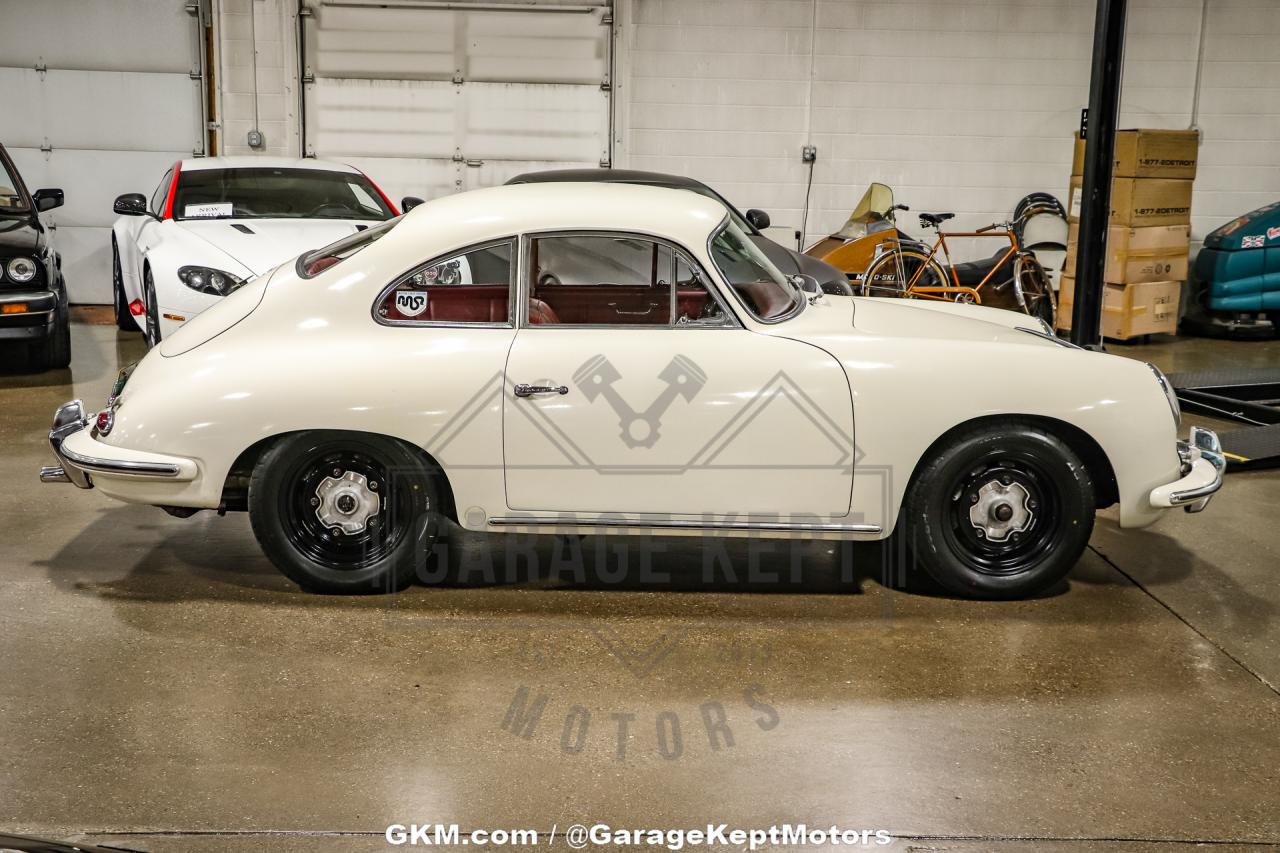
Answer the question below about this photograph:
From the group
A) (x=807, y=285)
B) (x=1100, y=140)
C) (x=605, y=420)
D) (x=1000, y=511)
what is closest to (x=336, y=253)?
(x=605, y=420)

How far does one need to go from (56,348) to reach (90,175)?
15.4 ft

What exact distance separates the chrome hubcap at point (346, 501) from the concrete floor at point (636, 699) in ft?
0.98

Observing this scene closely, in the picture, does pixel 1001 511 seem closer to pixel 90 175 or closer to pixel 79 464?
pixel 79 464

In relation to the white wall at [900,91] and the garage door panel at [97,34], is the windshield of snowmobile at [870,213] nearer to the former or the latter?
the white wall at [900,91]

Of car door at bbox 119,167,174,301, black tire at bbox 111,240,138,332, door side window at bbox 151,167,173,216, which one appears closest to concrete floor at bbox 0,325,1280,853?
car door at bbox 119,167,174,301

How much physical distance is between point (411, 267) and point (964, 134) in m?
9.86

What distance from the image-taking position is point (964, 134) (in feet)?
42.7

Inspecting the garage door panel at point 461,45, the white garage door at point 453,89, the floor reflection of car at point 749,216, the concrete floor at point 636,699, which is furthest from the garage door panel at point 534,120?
the concrete floor at point 636,699

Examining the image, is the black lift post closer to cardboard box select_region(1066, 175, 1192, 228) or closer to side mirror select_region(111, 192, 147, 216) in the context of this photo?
cardboard box select_region(1066, 175, 1192, 228)

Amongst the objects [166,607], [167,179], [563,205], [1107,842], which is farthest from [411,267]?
[167,179]

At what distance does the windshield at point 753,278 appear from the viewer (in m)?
4.55

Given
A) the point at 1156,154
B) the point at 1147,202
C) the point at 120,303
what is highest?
the point at 1156,154

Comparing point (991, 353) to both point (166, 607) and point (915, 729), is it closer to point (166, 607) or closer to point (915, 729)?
point (915, 729)

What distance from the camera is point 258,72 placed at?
12.8 metres
